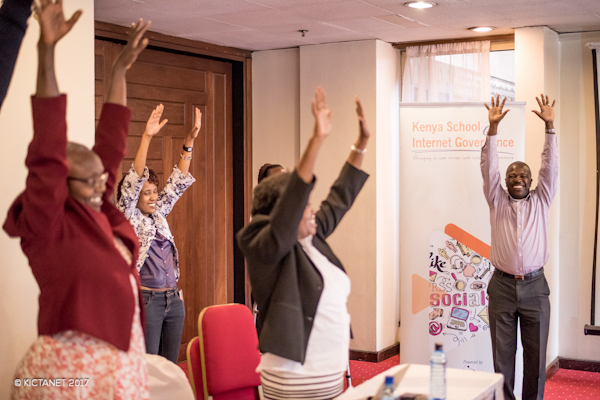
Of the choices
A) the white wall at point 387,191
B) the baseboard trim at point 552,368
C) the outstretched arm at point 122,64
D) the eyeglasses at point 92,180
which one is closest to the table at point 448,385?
the eyeglasses at point 92,180

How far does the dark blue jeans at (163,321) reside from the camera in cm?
377

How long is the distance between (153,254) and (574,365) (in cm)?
361

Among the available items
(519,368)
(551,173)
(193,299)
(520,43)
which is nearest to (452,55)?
(520,43)

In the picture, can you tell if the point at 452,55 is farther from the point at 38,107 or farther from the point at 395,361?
the point at 38,107

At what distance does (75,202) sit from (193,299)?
4.14 meters

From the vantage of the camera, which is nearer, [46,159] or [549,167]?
[46,159]

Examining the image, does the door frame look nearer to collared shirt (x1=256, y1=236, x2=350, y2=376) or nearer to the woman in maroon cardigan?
collared shirt (x1=256, y1=236, x2=350, y2=376)

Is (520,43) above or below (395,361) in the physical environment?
above

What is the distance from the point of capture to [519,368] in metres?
4.70

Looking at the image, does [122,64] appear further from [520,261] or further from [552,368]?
[552,368]

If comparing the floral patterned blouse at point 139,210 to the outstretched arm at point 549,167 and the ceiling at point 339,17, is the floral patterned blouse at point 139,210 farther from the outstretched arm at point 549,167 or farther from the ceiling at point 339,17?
the outstretched arm at point 549,167

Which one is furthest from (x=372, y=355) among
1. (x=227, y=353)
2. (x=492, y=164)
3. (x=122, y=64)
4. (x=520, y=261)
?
(x=122, y=64)

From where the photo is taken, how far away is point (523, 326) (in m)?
4.21

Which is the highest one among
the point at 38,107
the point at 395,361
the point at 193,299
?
the point at 38,107
